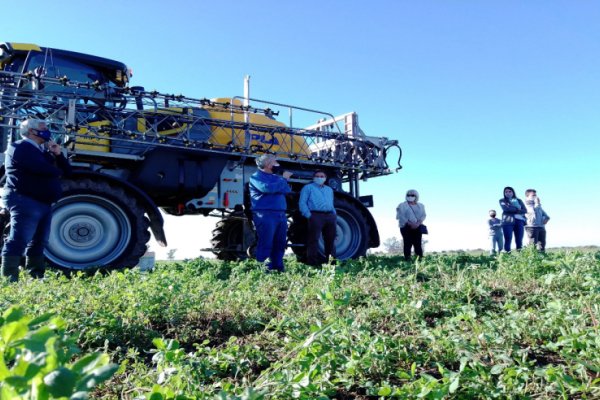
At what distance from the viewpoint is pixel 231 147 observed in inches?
325

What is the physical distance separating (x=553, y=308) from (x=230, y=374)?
5.95 ft

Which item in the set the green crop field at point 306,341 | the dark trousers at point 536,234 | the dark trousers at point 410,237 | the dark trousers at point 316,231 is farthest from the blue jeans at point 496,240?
the green crop field at point 306,341

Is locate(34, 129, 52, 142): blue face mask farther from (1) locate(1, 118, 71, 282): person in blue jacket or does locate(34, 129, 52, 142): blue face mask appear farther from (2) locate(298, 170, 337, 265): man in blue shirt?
(2) locate(298, 170, 337, 265): man in blue shirt

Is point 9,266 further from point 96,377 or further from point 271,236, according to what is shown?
point 96,377

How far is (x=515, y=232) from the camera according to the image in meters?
11.8

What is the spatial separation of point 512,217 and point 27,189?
10.1 meters

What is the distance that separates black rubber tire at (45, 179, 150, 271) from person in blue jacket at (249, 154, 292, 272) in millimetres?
1662

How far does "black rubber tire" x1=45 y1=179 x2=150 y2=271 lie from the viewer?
6.68 meters

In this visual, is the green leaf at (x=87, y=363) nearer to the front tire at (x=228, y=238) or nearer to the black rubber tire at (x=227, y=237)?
the front tire at (x=228, y=238)

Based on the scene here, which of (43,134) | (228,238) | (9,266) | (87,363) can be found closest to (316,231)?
(228,238)

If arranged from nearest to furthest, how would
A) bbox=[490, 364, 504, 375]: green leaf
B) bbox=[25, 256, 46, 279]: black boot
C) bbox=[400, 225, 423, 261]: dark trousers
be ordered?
bbox=[490, 364, 504, 375]: green leaf
bbox=[25, 256, 46, 279]: black boot
bbox=[400, 225, 423, 261]: dark trousers

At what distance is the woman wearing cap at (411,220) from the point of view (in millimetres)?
9227

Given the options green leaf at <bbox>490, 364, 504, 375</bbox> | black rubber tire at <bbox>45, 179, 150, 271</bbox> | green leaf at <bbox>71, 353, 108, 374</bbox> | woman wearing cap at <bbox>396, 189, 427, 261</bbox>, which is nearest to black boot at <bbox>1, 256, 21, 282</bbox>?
black rubber tire at <bbox>45, 179, 150, 271</bbox>

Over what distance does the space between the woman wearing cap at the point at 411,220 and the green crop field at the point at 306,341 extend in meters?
4.86
